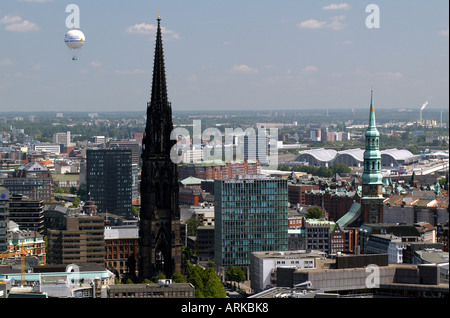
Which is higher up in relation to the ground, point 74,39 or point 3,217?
point 74,39

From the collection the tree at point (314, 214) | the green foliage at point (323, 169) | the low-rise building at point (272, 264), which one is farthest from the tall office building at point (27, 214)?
the green foliage at point (323, 169)

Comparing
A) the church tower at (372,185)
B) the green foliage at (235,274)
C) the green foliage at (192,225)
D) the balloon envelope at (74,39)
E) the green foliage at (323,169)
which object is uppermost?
the balloon envelope at (74,39)

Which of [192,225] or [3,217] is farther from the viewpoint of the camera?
[192,225]

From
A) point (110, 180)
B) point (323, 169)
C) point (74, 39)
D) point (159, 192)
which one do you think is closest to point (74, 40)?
point (74, 39)

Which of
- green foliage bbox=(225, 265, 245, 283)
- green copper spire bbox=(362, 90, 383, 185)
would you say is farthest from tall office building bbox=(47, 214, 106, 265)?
green copper spire bbox=(362, 90, 383, 185)

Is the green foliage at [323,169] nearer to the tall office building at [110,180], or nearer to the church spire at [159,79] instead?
the tall office building at [110,180]

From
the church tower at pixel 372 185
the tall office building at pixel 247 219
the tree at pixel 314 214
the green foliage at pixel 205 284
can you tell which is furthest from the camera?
the tree at pixel 314 214

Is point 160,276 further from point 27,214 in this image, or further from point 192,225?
point 27,214

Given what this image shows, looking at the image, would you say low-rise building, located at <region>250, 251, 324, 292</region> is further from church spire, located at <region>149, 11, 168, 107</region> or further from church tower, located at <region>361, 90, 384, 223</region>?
church tower, located at <region>361, 90, 384, 223</region>
